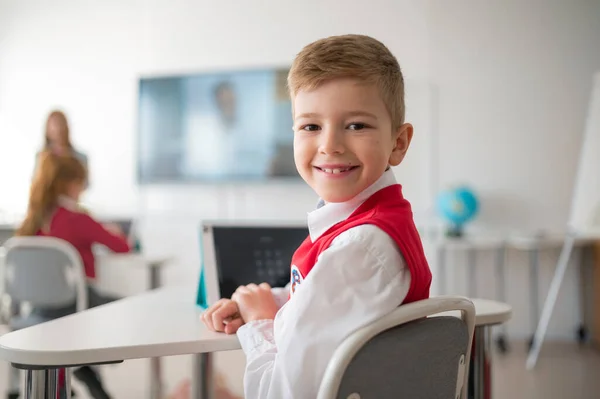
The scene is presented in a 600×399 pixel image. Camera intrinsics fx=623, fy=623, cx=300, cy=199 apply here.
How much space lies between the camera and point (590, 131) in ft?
12.1

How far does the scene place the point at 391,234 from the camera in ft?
2.83

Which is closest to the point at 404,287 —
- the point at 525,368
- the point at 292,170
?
the point at 525,368


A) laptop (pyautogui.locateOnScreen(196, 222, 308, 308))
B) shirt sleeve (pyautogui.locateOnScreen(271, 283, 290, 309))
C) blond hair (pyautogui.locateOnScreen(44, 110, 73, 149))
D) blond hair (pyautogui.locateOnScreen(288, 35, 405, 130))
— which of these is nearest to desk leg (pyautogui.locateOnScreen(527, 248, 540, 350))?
blond hair (pyautogui.locateOnScreen(44, 110, 73, 149))

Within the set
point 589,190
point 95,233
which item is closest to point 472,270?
point 589,190

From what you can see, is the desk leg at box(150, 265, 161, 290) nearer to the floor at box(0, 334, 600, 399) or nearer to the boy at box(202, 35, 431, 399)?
the floor at box(0, 334, 600, 399)

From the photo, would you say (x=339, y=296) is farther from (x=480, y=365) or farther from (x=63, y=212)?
(x=63, y=212)

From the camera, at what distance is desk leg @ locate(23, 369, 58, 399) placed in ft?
3.51

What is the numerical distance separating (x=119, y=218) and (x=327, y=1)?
7.49 feet

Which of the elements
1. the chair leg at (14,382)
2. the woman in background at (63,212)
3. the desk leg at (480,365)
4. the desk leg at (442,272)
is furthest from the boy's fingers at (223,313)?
the desk leg at (442,272)

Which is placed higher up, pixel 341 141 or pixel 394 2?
pixel 394 2

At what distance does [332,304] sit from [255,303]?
0.35 meters

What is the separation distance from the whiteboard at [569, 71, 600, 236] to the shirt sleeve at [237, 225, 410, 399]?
9.61 feet

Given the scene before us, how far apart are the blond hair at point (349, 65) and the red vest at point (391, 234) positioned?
0.13 meters

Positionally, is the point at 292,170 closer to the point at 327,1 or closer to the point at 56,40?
the point at 327,1
